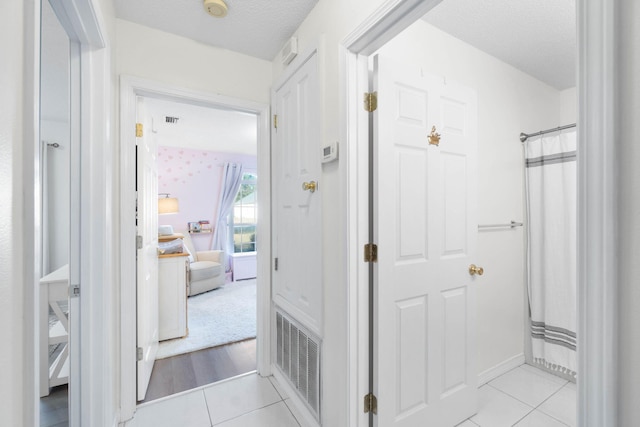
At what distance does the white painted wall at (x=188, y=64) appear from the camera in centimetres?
172

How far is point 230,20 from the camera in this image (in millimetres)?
1707

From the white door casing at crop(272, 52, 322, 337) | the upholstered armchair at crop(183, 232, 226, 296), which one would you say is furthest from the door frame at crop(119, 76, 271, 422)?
the upholstered armchair at crop(183, 232, 226, 296)

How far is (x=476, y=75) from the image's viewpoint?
6.68 ft

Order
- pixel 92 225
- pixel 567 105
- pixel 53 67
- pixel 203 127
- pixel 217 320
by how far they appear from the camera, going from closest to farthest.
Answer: pixel 92 225 → pixel 53 67 → pixel 567 105 → pixel 217 320 → pixel 203 127

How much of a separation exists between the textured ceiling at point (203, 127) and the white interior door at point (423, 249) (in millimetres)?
1669

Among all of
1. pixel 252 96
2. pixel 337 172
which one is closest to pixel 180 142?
pixel 252 96

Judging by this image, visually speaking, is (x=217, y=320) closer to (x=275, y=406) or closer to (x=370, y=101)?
(x=275, y=406)

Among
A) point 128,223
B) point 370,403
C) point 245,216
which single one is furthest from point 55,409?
point 245,216

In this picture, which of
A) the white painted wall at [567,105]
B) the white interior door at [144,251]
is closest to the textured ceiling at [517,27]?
the white painted wall at [567,105]

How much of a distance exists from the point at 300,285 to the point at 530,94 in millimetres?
2553

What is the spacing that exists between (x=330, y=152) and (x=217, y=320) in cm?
282

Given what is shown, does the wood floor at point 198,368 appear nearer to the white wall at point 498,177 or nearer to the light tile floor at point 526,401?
the light tile floor at point 526,401

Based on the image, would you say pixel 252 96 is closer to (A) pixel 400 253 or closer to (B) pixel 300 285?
(B) pixel 300 285

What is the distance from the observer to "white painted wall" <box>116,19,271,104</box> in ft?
5.63
